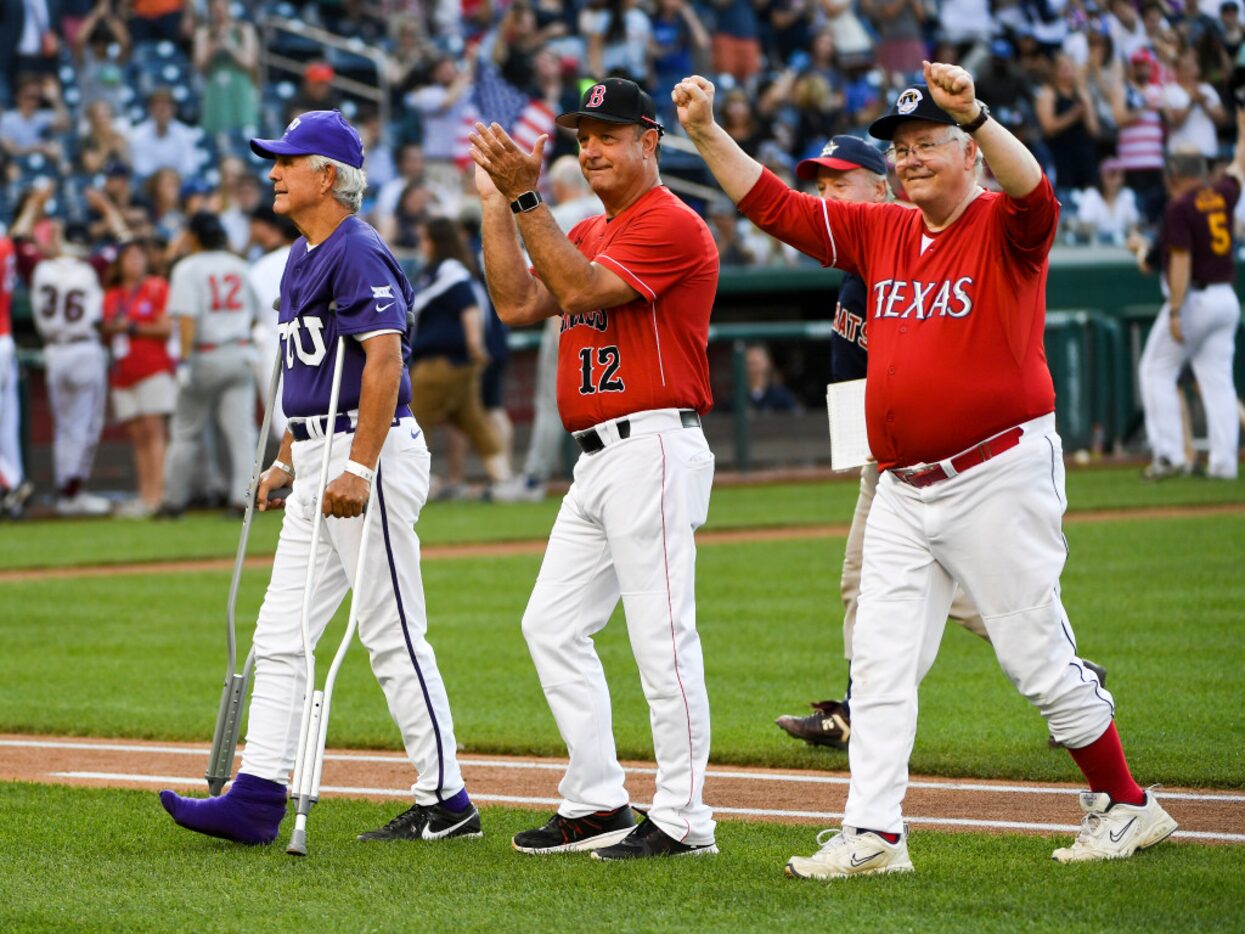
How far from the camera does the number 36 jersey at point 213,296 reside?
53.4 feet

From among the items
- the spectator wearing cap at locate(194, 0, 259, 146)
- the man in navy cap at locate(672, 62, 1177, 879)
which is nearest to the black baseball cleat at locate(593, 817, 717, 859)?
the man in navy cap at locate(672, 62, 1177, 879)

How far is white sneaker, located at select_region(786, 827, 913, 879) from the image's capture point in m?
5.14

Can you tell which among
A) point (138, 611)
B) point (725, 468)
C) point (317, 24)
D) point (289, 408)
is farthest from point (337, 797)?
point (317, 24)

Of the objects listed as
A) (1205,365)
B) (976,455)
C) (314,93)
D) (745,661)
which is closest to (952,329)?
(976,455)

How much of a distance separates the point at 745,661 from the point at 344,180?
416 cm

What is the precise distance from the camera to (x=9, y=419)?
17.4 meters

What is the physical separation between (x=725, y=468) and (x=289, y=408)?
47.3 feet

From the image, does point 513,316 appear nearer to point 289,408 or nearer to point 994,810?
point 289,408

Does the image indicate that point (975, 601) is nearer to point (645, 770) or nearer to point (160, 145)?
point (645, 770)

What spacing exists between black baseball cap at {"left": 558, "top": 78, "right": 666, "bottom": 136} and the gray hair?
2.50 feet

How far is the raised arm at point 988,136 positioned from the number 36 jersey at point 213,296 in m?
12.2

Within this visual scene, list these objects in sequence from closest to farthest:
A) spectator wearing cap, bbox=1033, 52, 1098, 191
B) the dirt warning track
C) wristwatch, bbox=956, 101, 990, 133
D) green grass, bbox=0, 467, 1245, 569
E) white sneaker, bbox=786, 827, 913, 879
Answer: wristwatch, bbox=956, 101, 990, 133
white sneaker, bbox=786, 827, 913, 879
the dirt warning track
green grass, bbox=0, 467, 1245, 569
spectator wearing cap, bbox=1033, 52, 1098, 191

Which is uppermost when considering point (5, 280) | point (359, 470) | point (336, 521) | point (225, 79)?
point (225, 79)

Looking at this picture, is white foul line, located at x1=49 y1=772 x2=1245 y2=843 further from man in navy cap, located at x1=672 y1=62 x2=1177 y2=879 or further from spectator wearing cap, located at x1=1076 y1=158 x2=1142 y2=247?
spectator wearing cap, located at x1=1076 y1=158 x2=1142 y2=247
